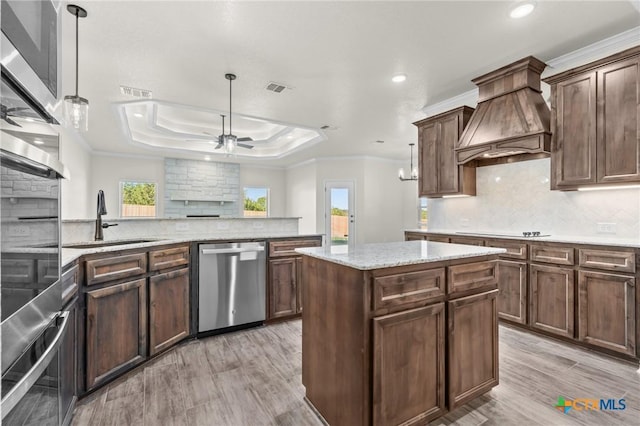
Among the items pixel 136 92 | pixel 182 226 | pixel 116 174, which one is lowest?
pixel 182 226

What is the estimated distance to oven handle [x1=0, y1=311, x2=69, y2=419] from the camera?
2.51 ft

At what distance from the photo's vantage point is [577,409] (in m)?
1.88

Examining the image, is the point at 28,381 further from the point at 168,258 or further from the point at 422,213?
the point at 422,213

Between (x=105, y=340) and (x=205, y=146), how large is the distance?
18.5ft

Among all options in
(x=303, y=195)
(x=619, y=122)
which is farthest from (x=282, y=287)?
(x=303, y=195)

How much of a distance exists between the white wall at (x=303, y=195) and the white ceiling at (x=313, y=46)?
3823mm

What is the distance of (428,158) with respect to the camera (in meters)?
4.13

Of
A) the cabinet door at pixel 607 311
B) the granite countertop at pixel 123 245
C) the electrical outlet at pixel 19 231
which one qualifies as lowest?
the cabinet door at pixel 607 311

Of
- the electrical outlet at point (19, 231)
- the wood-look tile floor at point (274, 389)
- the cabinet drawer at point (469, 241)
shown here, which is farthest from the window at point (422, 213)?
the electrical outlet at point (19, 231)

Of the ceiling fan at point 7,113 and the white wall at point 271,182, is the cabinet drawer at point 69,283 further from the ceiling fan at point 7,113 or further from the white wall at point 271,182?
the white wall at point 271,182

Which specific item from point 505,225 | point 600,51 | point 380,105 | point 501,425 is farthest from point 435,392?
point 380,105

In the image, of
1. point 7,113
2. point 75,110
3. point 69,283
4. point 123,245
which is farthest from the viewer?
point 123,245

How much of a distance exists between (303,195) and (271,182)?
123 cm

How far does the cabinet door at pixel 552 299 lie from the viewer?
2803mm
